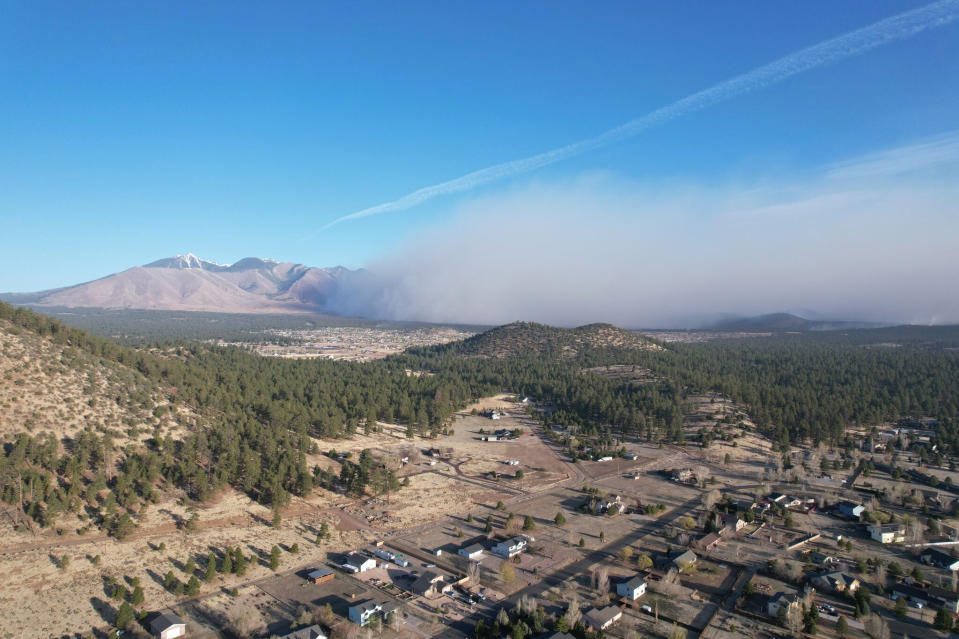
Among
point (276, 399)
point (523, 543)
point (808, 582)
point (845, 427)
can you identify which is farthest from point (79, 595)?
point (845, 427)

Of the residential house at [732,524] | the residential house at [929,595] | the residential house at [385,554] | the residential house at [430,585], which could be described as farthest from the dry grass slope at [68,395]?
the residential house at [929,595]

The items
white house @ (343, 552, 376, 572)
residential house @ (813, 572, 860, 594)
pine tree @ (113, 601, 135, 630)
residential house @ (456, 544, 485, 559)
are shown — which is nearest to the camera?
pine tree @ (113, 601, 135, 630)

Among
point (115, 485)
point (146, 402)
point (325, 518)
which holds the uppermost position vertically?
point (146, 402)

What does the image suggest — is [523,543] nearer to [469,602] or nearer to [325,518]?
[469,602]

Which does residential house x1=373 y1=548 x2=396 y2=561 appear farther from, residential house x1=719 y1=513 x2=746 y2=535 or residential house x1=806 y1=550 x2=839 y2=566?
residential house x1=806 y1=550 x2=839 y2=566

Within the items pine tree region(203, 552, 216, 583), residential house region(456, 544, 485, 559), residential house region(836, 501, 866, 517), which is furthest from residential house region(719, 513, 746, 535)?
pine tree region(203, 552, 216, 583)

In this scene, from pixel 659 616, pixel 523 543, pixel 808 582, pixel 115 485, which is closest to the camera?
Result: pixel 659 616
